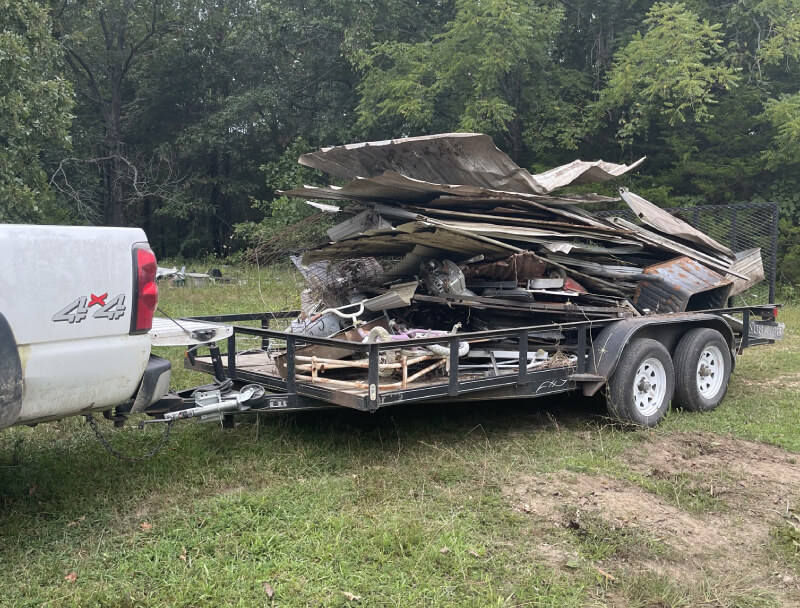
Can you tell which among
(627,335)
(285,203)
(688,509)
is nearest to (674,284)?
(627,335)

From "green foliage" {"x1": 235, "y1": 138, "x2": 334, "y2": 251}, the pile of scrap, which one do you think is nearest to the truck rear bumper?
the pile of scrap

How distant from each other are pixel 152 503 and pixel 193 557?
32.2 inches

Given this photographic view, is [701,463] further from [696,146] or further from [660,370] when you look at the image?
[696,146]

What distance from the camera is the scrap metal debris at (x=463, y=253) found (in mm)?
5871

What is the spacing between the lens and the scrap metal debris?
5871 mm

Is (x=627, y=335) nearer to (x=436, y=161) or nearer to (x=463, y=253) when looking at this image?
(x=463, y=253)

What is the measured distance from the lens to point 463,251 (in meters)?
6.07

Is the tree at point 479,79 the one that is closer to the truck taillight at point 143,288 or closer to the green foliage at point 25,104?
the green foliage at point 25,104

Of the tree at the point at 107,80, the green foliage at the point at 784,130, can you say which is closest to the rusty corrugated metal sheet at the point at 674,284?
the green foliage at the point at 784,130

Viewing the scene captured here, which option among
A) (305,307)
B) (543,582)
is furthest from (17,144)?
(543,582)

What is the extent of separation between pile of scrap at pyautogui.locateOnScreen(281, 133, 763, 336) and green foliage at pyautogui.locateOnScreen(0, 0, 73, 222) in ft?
33.5

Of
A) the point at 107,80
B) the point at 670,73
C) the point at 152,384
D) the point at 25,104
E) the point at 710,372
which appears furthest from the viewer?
the point at 107,80

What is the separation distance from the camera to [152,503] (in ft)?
13.8

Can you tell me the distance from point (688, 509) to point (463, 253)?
111 inches
